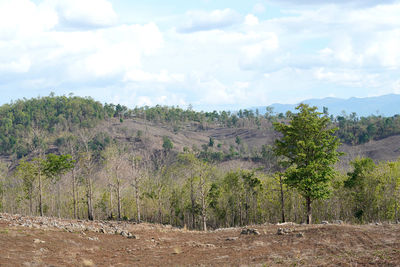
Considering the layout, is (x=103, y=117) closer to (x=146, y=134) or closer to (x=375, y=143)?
(x=146, y=134)

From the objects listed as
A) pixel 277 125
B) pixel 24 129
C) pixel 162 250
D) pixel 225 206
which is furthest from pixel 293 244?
pixel 24 129

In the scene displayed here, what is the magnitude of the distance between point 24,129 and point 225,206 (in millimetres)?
124009

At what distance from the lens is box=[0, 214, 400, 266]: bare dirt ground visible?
19891 mm

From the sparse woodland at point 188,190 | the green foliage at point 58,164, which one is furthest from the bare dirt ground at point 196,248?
the green foliage at point 58,164

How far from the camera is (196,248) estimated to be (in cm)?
2684

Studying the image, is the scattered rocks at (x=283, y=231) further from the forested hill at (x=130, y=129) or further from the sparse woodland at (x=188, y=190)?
the forested hill at (x=130, y=129)

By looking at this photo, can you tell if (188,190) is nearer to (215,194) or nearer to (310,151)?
(215,194)

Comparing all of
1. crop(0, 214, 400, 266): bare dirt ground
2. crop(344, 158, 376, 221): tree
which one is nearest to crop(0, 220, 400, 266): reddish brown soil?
crop(0, 214, 400, 266): bare dirt ground

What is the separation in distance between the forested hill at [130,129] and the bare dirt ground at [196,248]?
100m

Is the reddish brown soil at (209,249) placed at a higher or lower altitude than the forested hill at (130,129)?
lower

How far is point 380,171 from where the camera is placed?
52.6 metres

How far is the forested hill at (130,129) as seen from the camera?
146m

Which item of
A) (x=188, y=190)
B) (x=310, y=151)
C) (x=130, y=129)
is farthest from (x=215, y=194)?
(x=130, y=129)

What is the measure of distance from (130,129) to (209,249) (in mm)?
153095
